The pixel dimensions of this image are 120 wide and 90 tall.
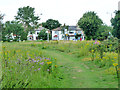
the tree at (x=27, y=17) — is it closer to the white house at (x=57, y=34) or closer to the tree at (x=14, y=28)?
the tree at (x=14, y=28)

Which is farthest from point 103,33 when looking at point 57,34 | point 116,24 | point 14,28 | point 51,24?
point 51,24

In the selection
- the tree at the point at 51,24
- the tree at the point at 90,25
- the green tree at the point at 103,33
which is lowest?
the green tree at the point at 103,33

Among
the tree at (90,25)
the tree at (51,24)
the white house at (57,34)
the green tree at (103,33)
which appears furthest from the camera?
the tree at (51,24)

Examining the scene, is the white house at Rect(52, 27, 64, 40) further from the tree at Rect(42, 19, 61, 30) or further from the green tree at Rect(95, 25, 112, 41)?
the green tree at Rect(95, 25, 112, 41)

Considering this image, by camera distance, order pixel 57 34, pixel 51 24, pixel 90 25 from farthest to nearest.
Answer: pixel 51 24, pixel 57 34, pixel 90 25

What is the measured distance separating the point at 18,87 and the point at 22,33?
135 ft

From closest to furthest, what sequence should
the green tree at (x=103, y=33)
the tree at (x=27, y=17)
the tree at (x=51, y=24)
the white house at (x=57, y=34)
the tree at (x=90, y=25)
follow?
the green tree at (x=103, y=33) < the tree at (x=27, y=17) < the tree at (x=90, y=25) < the white house at (x=57, y=34) < the tree at (x=51, y=24)

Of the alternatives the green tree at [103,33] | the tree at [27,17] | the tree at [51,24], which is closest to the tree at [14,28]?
the tree at [27,17]

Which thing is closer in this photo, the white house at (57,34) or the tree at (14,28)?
the tree at (14,28)

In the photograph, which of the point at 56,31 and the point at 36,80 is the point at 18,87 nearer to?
the point at 36,80

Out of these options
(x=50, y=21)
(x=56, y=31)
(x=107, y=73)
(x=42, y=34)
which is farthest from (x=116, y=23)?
(x=107, y=73)

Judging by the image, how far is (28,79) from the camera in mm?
5598

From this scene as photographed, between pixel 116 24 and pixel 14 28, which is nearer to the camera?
pixel 14 28

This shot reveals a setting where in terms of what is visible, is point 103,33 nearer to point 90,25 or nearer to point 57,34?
point 90,25
